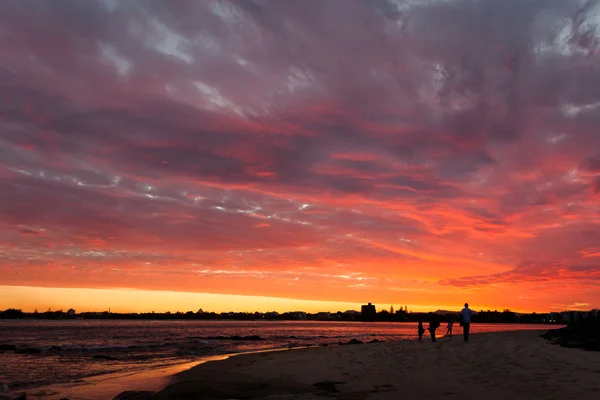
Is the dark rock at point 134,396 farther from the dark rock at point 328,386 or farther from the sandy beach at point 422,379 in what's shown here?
the dark rock at point 328,386

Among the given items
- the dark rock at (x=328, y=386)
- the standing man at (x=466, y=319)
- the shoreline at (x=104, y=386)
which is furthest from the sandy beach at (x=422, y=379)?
the standing man at (x=466, y=319)

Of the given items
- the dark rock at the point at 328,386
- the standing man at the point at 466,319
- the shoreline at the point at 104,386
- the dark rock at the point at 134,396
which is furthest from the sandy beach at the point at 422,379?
the standing man at the point at 466,319

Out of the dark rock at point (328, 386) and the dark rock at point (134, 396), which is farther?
the dark rock at point (328, 386)

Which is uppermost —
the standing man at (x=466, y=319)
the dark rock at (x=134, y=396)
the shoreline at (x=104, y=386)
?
the standing man at (x=466, y=319)

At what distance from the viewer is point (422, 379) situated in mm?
17266

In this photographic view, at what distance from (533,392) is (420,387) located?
3676 mm

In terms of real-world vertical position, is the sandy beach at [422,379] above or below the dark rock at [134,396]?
above

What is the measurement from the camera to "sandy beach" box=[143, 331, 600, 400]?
1392 centimetres

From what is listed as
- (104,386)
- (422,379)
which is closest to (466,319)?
(422,379)

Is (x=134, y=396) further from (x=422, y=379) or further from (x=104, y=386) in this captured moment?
(x=422, y=379)

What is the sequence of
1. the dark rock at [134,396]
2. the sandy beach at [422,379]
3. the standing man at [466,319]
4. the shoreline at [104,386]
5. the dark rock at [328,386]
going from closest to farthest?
1. the sandy beach at [422,379]
2. the dark rock at [134,396]
3. the dark rock at [328,386]
4. the shoreline at [104,386]
5. the standing man at [466,319]

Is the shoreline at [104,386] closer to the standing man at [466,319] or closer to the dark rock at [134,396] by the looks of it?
the dark rock at [134,396]

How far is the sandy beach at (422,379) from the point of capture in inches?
548

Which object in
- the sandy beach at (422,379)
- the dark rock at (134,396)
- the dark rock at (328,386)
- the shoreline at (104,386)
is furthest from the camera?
the shoreline at (104,386)
